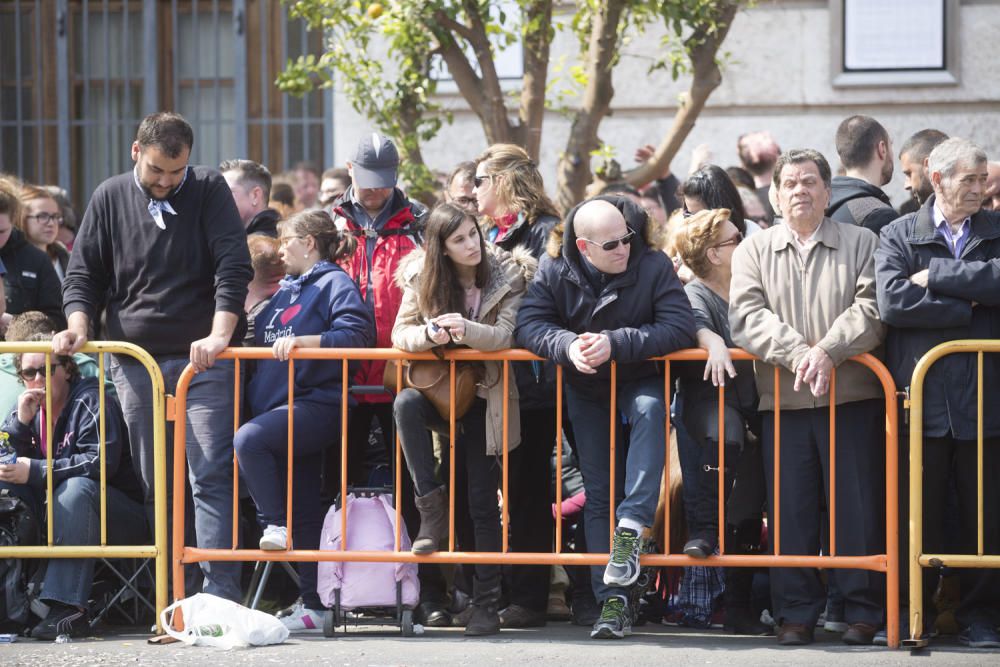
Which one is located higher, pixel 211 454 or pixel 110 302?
pixel 110 302

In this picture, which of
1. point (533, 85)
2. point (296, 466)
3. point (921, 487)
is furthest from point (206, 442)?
point (533, 85)

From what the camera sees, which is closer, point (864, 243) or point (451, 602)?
point (864, 243)

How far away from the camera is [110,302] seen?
6969 mm

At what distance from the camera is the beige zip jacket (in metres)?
6.23

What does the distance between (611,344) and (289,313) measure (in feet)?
5.17

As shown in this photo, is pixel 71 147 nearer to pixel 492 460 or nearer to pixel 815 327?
pixel 492 460

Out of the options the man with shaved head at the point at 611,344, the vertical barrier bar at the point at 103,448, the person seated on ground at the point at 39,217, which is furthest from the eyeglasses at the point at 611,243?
the person seated on ground at the point at 39,217

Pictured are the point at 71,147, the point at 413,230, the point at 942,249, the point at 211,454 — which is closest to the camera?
the point at 942,249

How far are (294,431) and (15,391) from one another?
146 cm

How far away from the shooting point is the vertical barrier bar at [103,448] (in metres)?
6.65

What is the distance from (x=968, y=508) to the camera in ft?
20.8

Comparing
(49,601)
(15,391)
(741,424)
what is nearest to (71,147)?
(15,391)

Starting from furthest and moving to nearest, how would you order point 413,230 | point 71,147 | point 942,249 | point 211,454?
point 71,147 < point 413,230 < point 211,454 < point 942,249

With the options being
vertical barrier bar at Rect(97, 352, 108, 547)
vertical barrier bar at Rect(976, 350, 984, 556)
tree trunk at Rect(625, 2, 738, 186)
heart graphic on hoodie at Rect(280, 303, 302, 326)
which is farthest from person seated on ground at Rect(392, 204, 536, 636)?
tree trunk at Rect(625, 2, 738, 186)
